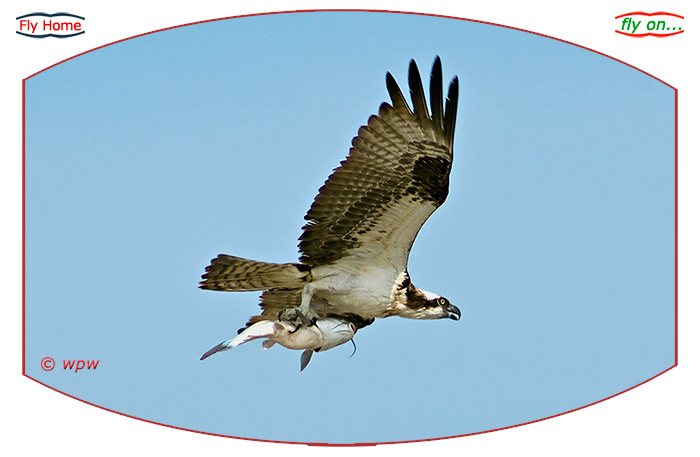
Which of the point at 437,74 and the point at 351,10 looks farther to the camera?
the point at 351,10

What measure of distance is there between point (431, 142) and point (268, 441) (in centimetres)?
215

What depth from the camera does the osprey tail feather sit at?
6629mm

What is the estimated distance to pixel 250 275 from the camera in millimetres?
6773

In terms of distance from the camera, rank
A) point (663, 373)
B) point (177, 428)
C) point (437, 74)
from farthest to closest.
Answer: point (663, 373)
point (177, 428)
point (437, 74)

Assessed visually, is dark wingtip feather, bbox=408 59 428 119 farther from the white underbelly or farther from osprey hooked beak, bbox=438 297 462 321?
osprey hooked beak, bbox=438 297 462 321

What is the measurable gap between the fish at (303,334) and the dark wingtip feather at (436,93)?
1.55m

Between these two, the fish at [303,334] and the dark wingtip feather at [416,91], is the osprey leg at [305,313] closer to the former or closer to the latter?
the fish at [303,334]

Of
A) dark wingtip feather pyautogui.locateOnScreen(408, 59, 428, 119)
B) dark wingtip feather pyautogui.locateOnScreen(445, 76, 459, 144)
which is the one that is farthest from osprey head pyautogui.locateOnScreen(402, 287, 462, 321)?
dark wingtip feather pyautogui.locateOnScreen(408, 59, 428, 119)

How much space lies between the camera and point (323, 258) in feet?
22.6

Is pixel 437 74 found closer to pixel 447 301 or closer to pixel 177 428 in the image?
pixel 447 301

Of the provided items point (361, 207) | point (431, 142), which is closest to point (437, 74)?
point (431, 142)

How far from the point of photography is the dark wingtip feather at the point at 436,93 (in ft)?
20.6

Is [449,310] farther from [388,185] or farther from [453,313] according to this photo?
[388,185]

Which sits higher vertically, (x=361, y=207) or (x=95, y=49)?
(x=95, y=49)
